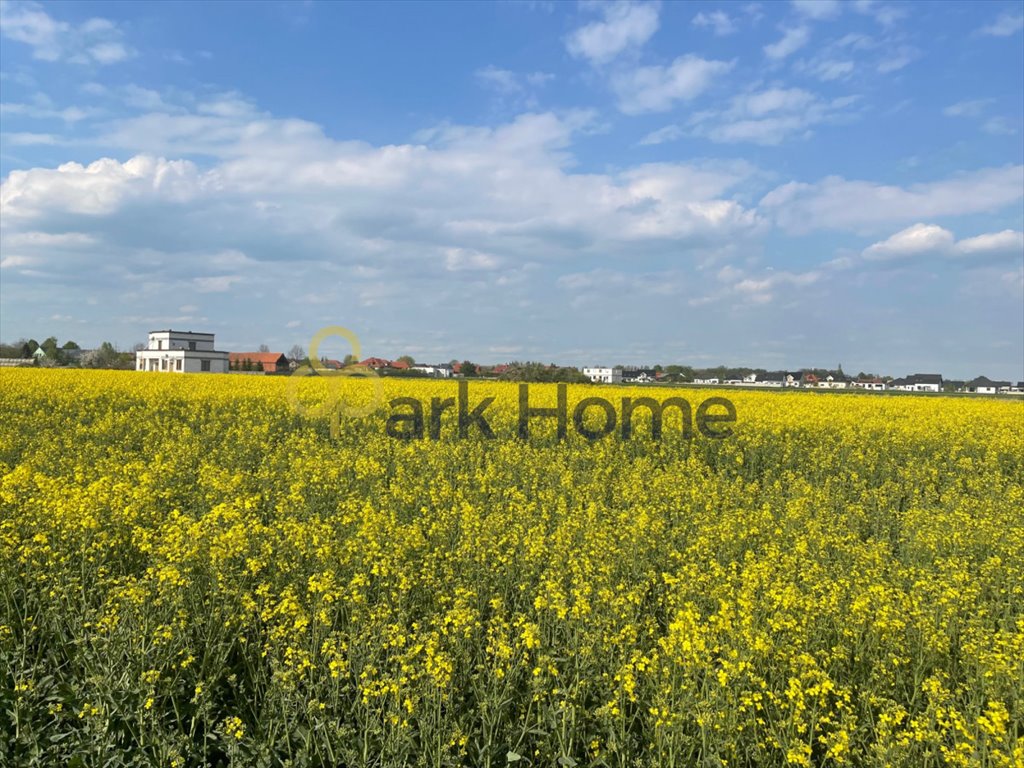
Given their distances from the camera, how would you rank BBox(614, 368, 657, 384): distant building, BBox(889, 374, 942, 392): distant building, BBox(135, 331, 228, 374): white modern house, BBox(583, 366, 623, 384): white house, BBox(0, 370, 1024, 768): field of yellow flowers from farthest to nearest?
BBox(583, 366, 623, 384): white house, BBox(614, 368, 657, 384): distant building, BBox(889, 374, 942, 392): distant building, BBox(135, 331, 228, 374): white modern house, BBox(0, 370, 1024, 768): field of yellow flowers

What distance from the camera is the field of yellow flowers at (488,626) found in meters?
3.64

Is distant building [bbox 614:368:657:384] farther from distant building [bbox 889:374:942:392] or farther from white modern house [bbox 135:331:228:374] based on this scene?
white modern house [bbox 135:331:228:374]

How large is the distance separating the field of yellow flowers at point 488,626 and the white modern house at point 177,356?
6805cm

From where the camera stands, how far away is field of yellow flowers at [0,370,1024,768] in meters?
3.64

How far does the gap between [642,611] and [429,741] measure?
2822 mm

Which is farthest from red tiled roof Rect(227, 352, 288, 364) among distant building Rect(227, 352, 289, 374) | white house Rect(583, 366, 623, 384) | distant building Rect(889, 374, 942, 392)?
distant building Rect(889, 374, 942, 392)

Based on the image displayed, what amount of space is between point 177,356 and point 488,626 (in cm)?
7852

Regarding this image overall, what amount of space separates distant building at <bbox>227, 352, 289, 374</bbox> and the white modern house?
6362mm

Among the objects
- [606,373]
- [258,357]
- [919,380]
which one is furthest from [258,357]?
[919,380]

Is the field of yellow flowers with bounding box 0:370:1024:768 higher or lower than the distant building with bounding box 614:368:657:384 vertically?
lower

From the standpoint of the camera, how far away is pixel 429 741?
3.57 m

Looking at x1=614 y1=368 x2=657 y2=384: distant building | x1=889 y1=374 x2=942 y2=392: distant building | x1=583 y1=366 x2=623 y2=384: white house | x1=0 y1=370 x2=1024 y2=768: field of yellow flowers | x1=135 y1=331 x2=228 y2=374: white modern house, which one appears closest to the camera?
x1=0 y1=370 x2=1024 y2=768: field of yellow flowers

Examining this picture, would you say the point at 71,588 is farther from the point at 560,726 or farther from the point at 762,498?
the point at 762,498

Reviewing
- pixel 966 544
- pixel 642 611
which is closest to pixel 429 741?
pixel 642 611
